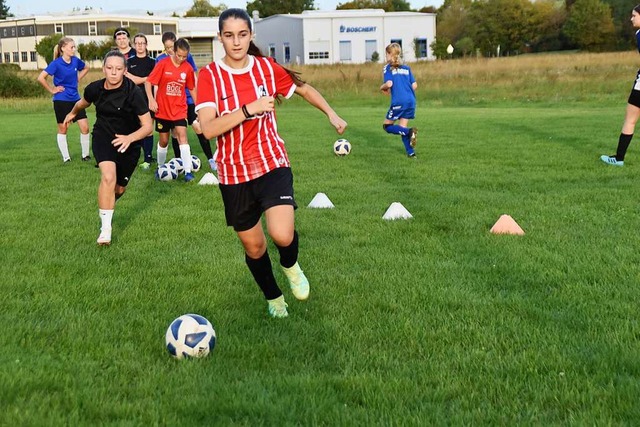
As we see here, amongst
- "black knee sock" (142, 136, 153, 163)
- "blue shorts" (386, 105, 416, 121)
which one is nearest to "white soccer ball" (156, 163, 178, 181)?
"black knee sock" (142, 136, 153, 163)

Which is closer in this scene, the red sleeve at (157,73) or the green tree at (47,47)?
the red sleeve at (157,73)

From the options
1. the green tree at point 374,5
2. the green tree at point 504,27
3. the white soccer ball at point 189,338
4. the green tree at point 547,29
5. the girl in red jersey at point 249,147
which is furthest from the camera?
the green tree at point 374,5

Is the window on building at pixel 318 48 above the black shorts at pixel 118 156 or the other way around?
above

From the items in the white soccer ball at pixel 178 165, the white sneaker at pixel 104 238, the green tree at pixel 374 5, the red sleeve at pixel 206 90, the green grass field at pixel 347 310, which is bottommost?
the green grass field at pixel 347 310

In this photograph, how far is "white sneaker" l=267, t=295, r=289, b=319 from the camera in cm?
468

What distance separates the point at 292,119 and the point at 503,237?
58.6ft

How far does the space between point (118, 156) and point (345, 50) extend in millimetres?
65521

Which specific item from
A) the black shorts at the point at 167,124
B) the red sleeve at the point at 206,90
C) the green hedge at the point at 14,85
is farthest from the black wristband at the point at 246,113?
the green hedge at the point at 14,85

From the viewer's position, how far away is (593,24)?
2916 inches

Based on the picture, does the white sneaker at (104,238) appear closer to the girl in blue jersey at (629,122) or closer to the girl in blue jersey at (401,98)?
the girl in blue jersey at (401,98)

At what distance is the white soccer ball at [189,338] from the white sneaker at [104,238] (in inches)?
117

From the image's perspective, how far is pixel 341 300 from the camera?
4.95 meters

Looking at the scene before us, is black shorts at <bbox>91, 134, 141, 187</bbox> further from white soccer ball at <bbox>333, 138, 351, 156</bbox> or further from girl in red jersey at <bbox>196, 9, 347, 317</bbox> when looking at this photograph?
white soccer ball at <bbox>333, 138, 351, 156</bbox>

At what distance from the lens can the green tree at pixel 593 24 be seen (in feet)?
240
